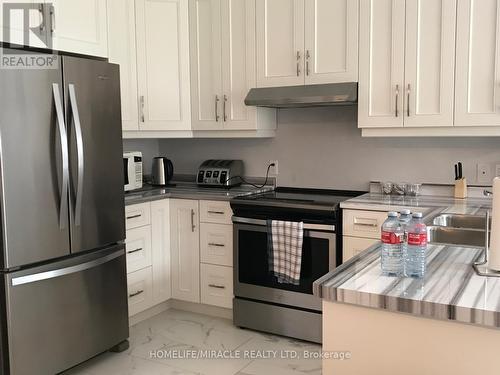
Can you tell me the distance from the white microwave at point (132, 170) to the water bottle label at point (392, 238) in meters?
2.53

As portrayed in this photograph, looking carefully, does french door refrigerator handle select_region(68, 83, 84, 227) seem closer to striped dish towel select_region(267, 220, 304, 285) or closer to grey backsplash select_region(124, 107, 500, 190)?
striped dish towel select_region(267, 220, 304, 285)

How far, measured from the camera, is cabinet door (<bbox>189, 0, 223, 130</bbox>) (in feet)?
11.6

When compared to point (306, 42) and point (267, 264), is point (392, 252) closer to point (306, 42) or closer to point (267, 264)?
point (267, 264)

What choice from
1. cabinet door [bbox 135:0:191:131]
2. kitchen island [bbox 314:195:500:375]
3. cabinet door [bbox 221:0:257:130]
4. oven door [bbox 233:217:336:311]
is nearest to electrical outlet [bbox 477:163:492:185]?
oven door [bbox 233:217:336:311]

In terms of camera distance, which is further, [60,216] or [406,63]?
[406,63]

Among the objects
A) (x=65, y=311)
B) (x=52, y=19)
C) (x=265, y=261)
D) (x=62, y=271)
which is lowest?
(x=65, y=311)

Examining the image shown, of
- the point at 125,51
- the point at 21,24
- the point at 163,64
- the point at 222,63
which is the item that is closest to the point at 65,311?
the point at 21,24

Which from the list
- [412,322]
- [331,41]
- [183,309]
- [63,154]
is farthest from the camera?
[183,309]

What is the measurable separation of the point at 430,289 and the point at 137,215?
235 cm

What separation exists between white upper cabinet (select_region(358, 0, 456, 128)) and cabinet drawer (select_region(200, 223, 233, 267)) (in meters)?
1.17

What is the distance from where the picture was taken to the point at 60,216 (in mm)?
2467

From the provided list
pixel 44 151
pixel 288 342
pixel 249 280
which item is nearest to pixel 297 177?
pixel 249 280

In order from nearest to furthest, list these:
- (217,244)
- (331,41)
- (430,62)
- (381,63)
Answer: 1. (430,62)
2. (381,63)
3. (331,41)
4. (217,244)

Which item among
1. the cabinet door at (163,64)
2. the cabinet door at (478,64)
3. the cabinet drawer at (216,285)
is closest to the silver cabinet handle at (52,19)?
the cabinet door at (163,64)
